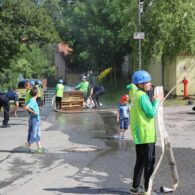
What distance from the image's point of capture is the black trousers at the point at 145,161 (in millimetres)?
7770

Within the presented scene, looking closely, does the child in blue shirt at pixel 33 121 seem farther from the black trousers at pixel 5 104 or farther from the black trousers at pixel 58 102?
the black trousers at pixel 58 102

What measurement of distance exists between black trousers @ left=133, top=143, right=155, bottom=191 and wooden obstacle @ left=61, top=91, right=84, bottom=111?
18.0 metres

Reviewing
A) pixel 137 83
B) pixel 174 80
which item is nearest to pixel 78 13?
pixel 174 80

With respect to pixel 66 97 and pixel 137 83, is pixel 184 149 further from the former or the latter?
pixel 66 97

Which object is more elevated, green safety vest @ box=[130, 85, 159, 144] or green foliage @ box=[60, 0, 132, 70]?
green foliage @ box=[60, 0, 132, 70]

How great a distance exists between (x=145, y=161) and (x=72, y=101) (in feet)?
60.1

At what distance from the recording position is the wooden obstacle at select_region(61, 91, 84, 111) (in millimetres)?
25922

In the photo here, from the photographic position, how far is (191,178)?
9.03 metres

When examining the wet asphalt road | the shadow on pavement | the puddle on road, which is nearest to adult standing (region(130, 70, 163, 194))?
the shadow on pavement

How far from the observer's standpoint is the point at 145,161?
308 inches

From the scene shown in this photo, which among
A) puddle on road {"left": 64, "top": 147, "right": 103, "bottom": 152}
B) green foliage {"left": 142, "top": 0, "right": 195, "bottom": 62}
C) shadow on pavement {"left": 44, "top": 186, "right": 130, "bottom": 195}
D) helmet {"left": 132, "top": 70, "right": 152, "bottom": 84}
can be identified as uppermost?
green foliage {"left": 142, "top": 0, "right": 195, "bottom": 62}

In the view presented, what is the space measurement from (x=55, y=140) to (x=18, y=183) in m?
5.71

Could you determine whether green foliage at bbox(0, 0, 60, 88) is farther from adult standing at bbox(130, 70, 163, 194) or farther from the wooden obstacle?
adult standing at bbox(130, 70, 163, 194)

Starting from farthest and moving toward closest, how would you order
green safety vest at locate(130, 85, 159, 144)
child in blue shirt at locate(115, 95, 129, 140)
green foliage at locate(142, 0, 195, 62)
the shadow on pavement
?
green foliage at locate(142, 0, 195, 62) < child in blue shirt at locate(115, 95, 129, 140) < the shadow on pavement < green safety vest at locate(130, 85, 159, 144)
